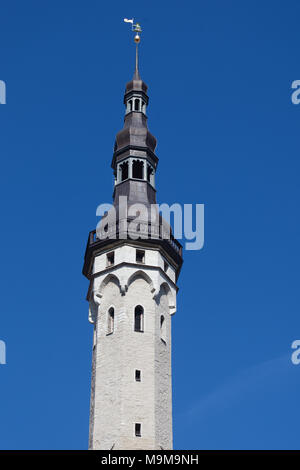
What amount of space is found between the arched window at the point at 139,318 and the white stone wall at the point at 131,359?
0.21 m

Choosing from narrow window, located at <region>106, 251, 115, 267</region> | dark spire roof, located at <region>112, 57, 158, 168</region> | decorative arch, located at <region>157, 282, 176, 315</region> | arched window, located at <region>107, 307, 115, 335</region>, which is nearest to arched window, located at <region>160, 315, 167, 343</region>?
decorative arch, located at <region>157, 282, 176, 315</region>

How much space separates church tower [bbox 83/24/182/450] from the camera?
159 ft

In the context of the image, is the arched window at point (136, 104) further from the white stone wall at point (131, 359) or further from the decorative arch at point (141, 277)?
the decorative arch at point (141, 277)

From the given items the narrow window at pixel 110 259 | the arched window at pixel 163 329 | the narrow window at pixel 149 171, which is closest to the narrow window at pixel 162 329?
the arched window at pixel 163 329

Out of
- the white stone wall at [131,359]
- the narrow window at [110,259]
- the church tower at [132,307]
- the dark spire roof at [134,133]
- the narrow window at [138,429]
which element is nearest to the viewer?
the narrow window at [138,429]

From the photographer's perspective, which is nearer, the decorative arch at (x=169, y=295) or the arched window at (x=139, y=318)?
the arched window at (x=139, y=318)

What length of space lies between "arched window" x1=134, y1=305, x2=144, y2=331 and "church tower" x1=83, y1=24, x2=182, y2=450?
5cm

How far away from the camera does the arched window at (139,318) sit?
5188 centimetres

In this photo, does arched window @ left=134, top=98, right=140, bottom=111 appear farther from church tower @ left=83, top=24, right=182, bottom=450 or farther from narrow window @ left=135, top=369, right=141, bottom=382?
narrow window @ left=135, top=369, right=141, bottom=382

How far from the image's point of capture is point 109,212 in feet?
186

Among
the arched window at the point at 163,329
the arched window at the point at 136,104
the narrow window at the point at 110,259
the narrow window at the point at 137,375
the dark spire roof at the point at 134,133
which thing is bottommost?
the narrow window at the point at 137,375

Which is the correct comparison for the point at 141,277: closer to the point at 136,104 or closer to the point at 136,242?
the point at 136,242
